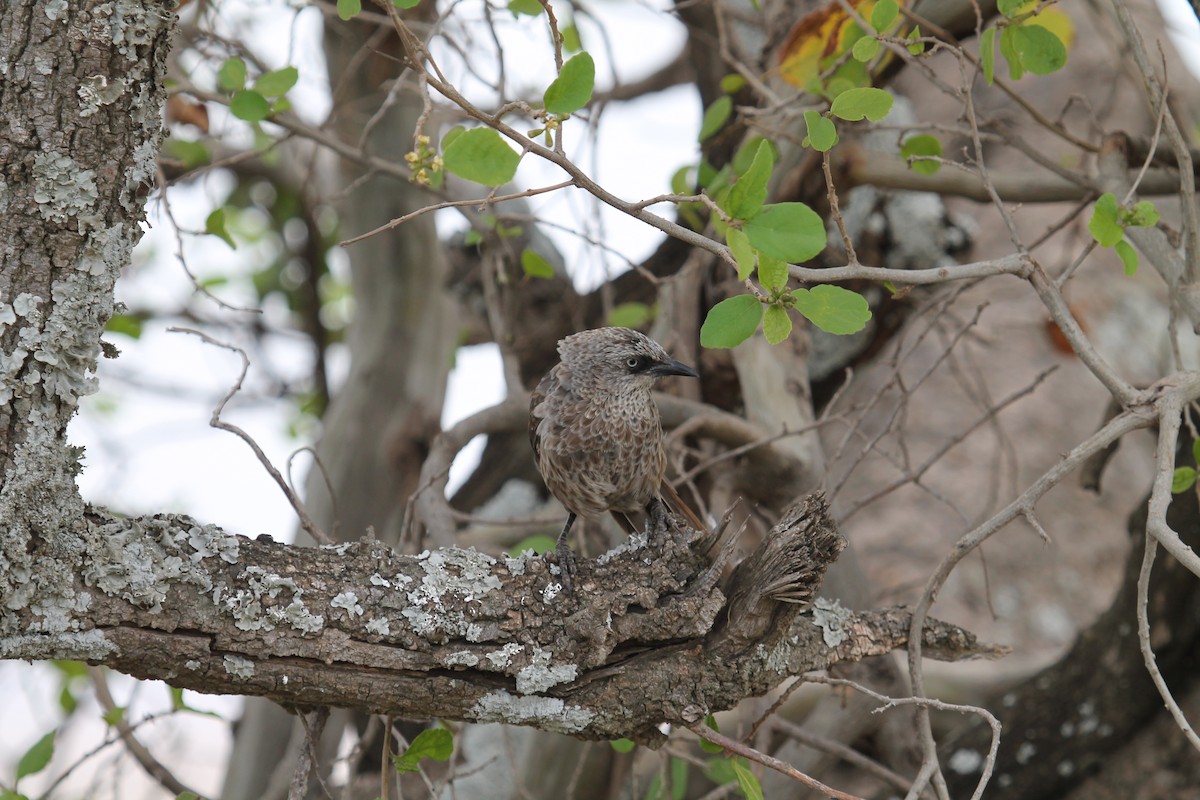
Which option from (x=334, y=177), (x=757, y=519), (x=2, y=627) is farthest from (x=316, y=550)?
(x=334, y=177)

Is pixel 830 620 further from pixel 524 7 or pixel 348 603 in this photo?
→ pixel 524 7

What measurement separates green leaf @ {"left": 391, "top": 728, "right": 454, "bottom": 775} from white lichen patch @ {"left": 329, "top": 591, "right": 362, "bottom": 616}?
15.3 inches

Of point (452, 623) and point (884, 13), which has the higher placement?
point (884, 13)

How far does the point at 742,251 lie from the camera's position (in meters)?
1.75

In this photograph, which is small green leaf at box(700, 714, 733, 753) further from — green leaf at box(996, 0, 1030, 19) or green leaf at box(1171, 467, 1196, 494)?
green leaf at box(996, 0, 1030, 19)

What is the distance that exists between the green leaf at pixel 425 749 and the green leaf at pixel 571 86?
134 centimetres

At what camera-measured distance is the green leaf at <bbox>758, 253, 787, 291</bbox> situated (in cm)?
193

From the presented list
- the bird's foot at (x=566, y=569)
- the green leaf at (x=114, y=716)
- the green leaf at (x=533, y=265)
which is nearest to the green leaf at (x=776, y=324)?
the bird's foot at (x=566, y=569)

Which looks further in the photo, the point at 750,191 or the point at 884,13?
the point at 884,13

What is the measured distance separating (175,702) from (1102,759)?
9.65ft

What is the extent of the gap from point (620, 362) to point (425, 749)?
1.26m

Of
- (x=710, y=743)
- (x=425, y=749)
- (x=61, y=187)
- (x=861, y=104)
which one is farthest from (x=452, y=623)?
(x=861, y=104)

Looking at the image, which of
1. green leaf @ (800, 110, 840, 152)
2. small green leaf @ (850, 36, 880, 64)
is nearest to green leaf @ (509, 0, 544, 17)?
small green leaf @ (850, 36, 880, 64)

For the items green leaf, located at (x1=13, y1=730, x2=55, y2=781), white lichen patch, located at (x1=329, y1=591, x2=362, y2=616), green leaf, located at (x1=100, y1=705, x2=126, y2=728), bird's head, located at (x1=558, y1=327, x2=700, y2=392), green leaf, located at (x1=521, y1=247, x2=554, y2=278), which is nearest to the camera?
white lichen patch, located at (x1=329, y1=591, x2=362, y2=616)
